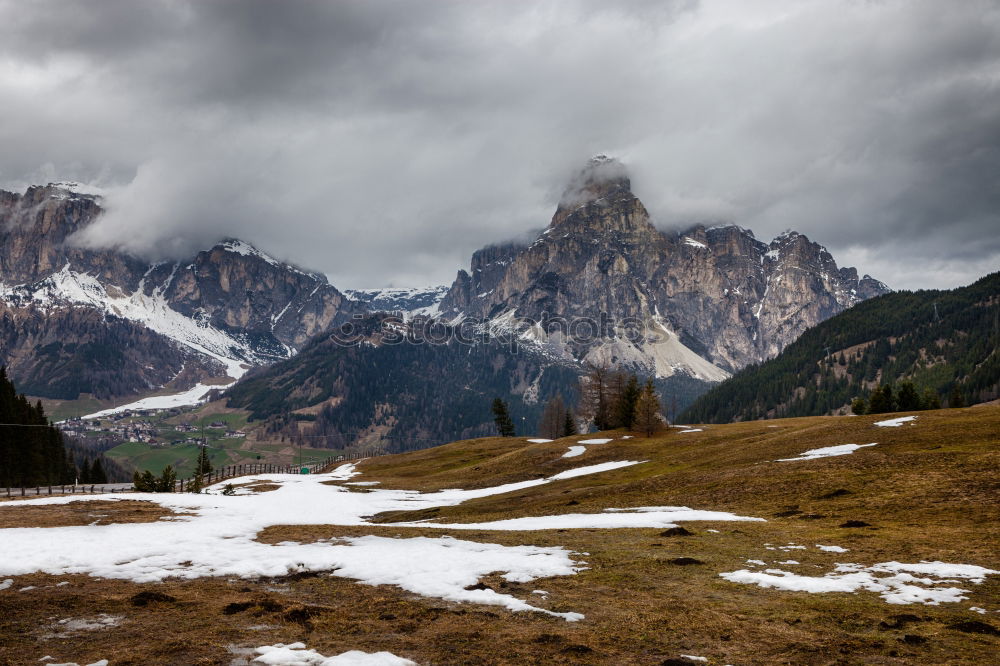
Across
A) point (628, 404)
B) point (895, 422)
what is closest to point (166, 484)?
point (628, 404)

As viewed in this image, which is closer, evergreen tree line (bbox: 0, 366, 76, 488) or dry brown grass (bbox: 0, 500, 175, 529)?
dry brown grass (bbox: 0, 500, 175, 529)

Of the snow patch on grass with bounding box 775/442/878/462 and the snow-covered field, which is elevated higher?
the snow-covered field

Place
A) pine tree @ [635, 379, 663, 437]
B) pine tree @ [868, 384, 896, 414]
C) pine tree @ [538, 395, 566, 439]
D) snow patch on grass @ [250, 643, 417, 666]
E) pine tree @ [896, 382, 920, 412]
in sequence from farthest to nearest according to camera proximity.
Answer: pine tree @ [538, 395, 566, 439] → pine tree @ [896, 382, 920, 412] → pine tree @ [868, 384, 896, 414] → pine tree @ [635, 379, 663, 437] → snow patch on grass @ [250, 643, 417, 666]

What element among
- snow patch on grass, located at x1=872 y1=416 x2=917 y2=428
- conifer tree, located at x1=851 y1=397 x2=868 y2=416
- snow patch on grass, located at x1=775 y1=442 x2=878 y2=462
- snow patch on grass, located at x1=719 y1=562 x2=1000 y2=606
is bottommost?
conifer tree, located at x1=851 y1=397 x2=868 y2=416

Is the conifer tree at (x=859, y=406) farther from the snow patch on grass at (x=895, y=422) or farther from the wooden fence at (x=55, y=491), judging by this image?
the wooden fence at (x=55, y=491)

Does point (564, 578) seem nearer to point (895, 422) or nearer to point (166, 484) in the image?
point (895, 422)

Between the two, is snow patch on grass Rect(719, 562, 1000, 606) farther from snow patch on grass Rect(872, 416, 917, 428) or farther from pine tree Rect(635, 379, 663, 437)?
pine tree Rect(635, 379, 663, 437)

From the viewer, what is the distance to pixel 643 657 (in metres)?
9.81

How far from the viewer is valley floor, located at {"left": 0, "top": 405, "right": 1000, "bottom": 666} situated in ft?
34.7

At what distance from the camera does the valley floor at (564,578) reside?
1057 centimetres

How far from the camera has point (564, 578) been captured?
16.2 m

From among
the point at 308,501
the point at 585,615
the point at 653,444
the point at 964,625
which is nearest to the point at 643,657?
the point at 585,615

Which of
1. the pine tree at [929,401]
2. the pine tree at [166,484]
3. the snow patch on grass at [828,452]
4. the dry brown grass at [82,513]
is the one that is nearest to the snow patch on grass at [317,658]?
the dry brown grass at [82,513]

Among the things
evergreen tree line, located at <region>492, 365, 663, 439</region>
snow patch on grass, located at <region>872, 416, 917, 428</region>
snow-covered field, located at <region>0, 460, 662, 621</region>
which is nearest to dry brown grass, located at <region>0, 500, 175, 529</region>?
snow-covered field, located at <region>0, 460, 662, 621</region>
